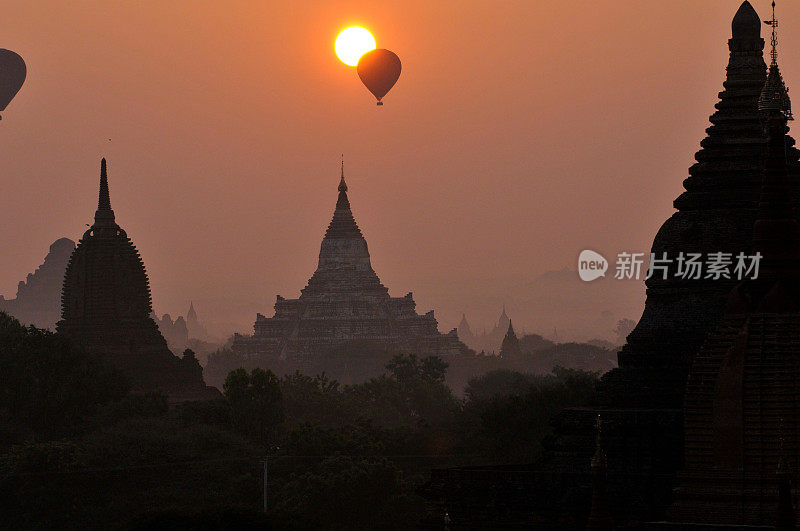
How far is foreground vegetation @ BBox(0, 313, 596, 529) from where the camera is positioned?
86375 mm

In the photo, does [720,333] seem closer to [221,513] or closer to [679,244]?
[679,244]

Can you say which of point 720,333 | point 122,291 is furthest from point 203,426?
point 720,333

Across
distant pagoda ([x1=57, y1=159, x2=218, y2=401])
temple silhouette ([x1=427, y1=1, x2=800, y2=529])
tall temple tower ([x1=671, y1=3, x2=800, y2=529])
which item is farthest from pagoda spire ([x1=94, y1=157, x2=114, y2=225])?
tall temple tower ([x1=671, y1=3, x2=800, y2=529])

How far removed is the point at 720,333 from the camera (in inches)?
2186

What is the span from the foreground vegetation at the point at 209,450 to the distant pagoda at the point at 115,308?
7302 millimetres

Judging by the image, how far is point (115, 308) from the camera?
5615 inches

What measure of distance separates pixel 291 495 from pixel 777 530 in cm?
3956

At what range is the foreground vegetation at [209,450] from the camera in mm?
86375

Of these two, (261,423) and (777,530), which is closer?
(777,530)

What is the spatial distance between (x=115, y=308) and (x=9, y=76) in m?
13.5

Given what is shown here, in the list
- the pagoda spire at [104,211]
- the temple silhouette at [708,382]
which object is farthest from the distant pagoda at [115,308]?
the temple silhouette at [708,382]

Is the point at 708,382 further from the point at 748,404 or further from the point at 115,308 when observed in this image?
the point at 115,308

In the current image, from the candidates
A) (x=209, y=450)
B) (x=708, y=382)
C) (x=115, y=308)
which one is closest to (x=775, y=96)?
(x=708, y=382)

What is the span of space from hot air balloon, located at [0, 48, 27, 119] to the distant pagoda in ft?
23.4
